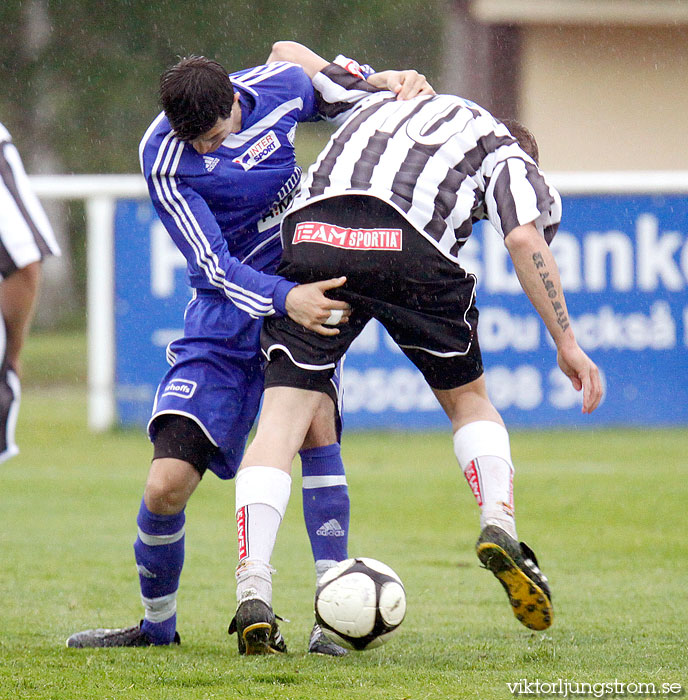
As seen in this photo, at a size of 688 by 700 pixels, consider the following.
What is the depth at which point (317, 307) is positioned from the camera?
142 inches

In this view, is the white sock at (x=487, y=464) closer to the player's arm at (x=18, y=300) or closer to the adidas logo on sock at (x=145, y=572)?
the adidas logo on sock at (x=145, y=572)

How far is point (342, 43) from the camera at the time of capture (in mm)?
26469

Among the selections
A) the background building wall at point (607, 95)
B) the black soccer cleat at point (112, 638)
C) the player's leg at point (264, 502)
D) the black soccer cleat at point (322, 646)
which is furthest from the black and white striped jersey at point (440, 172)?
the background building wall at point (607, 95)

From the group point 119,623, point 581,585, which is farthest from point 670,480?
point 119,623

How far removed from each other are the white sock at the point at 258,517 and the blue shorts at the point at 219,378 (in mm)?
354

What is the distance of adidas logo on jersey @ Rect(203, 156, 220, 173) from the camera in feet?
12.8

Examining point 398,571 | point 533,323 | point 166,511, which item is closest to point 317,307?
point 166,511

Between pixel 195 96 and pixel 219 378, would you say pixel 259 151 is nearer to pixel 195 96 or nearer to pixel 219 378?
pixel 195 96

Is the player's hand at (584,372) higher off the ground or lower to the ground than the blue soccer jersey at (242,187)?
lower

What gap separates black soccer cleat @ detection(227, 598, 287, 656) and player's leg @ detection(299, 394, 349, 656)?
25.2 inches

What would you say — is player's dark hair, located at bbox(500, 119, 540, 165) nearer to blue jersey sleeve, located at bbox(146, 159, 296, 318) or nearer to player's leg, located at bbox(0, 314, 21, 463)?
blue jersey sleeve, located at bbox(146, 159, 296, 318)

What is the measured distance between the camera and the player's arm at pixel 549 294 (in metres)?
3.61

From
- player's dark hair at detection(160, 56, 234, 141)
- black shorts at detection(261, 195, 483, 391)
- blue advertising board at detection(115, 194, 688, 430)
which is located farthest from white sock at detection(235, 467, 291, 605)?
blue advertising board at detection(115, 194, 688, 430)

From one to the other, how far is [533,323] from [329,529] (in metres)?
7.06
